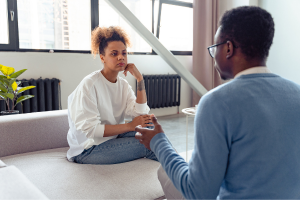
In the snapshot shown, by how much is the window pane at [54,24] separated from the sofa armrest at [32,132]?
1981 mm

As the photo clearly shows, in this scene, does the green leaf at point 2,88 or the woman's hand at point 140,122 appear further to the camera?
the green leaf at point 2,88

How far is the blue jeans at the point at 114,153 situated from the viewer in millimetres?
1475

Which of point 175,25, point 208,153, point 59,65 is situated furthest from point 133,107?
point 175,25

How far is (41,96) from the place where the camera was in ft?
10.6

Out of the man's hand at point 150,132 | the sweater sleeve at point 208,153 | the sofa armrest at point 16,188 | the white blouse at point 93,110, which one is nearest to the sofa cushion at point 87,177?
the white blouse at point 93,110

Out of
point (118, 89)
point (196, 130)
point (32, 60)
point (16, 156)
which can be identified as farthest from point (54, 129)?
point (32, 60)

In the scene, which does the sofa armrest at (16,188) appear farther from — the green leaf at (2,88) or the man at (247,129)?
the green leaf at (2,88)

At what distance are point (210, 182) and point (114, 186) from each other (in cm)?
68

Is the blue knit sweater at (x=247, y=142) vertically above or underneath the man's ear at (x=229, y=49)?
underneath

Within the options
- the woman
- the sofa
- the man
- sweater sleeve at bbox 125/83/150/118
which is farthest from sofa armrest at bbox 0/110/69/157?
the man

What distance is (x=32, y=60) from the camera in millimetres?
3219

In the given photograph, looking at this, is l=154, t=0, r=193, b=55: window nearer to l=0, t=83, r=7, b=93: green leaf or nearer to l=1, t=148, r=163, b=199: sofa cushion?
l=0, t=83, r=7, b=93: green leaf

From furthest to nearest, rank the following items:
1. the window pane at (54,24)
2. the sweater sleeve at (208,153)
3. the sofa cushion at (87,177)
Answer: the window pane at (54,24)
the sofa cushion at (87,177)
the sweater sleeve at (208,153)

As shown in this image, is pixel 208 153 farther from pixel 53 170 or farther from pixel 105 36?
pixel 105 36
